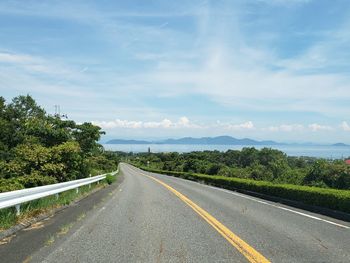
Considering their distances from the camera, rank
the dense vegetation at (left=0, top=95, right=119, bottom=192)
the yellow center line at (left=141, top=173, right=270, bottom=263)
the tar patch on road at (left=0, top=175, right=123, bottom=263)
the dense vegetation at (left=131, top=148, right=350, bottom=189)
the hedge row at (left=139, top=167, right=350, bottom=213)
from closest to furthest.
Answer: the yellow center line at (left=141, top=173, right=270, bottom=263) → the tar patch on road at (left=0, top=175, right=123, bottom=263) → the hedge row at (left=139, top=167, right=350, bottom=213) → the dense vegetation at (left=0, top=95, right=119, bottom=192) → the dense vegetation at (left=131, top=148, right=350, bottom=189)

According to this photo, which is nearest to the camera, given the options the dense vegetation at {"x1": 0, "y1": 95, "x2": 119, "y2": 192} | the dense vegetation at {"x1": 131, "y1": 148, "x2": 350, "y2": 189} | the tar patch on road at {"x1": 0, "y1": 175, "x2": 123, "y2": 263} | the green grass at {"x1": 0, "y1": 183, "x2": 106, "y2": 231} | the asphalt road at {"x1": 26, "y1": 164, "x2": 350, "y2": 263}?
the asphalt road at {"x1": 26, "y1": 164, "x2": 350, "y2": 263}

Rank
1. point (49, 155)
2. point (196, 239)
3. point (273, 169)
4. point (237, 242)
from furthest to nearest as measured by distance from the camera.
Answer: point (273, 169)
point (49, 155)
point (196, 239)
point (237, 242)

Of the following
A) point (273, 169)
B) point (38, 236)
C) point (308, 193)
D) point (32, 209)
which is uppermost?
point (273, 169)

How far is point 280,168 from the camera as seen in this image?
242 feet

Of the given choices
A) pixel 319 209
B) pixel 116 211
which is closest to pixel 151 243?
pixel 116 211

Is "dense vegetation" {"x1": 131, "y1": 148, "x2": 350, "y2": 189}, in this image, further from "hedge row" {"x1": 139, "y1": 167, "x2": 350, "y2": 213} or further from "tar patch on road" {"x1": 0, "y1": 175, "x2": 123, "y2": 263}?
"tar patch on road" {"x1": 0, "y1": 175, "x2": 123, "y2": 263}

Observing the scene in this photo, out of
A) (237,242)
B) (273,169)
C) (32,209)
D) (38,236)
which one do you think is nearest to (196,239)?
(237,242)

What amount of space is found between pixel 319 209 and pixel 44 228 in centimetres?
1035

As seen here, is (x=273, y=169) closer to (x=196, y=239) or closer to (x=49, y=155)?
(x=49, y=155)

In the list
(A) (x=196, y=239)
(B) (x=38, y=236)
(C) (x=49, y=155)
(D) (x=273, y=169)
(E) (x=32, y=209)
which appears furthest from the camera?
(D) (x=273, y=169)

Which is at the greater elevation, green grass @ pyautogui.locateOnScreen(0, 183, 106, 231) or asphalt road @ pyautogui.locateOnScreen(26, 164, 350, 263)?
green grass @ pyautogui.locateOnScreen(0, 183, 106, 231)

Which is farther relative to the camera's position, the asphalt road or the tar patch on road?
the tar patch on road

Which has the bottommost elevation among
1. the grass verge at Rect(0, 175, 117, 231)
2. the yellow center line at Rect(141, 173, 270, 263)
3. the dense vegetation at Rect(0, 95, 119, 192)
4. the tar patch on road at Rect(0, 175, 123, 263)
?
the tar patch on road at Rect(0, 175, 123, 263)

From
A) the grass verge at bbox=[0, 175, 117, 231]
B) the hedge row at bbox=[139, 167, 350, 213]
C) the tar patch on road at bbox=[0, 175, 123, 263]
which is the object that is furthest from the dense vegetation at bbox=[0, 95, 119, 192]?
the hedge row at bbox=[139, 167, 350, 213]
